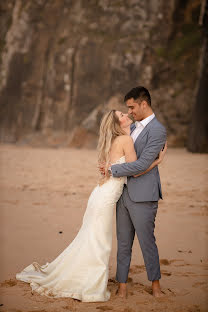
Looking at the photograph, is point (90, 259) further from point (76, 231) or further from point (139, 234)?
point (76, 231)

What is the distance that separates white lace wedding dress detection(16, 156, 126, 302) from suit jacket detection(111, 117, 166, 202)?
23 centimetres

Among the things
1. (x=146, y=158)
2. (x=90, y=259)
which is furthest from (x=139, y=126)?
(x=90, y=259)

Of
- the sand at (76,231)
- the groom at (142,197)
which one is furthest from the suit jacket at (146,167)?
the sand at (76,231)

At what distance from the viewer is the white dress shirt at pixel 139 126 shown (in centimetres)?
421

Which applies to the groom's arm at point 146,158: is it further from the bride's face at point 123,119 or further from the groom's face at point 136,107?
the bride's face at point 123,119

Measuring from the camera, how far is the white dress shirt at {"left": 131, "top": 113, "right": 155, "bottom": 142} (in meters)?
4.21

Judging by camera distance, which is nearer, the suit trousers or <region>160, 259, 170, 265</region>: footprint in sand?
the suit trousers

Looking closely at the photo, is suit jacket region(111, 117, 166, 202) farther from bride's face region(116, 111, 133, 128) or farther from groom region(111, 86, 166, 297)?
bride's face region(116, 111, 133, 128)

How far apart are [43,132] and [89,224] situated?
20502 millimetres

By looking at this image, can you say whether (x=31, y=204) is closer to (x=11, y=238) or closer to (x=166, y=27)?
(x=11, y=238)

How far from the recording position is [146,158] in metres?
3.98

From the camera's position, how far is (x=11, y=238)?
607 centimetres

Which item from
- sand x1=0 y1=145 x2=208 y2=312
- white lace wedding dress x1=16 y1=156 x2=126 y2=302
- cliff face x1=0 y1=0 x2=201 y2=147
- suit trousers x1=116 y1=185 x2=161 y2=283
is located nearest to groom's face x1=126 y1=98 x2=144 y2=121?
white lace wedding dress x1=16 y1=156 x2=126 y2=302

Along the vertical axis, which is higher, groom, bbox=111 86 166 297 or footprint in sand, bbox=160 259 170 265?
groom, bbox=111 86 166 297
